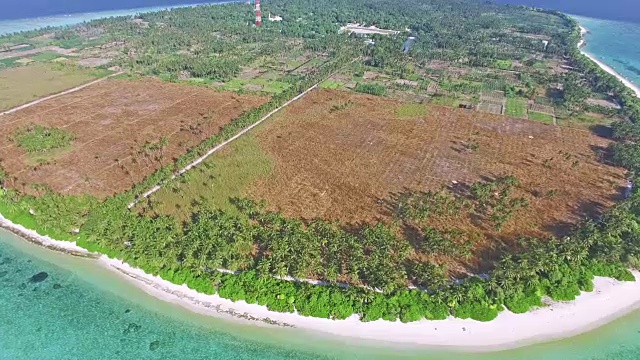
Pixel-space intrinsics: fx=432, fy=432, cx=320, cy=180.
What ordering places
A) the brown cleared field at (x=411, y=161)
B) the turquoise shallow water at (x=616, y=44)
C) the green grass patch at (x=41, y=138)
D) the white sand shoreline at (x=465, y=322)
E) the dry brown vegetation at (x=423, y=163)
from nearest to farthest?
the white sand shoreline at (x=465, y=322)
the dry brown vegetation at (x=423, y=163)
the brown cleared field at (x=411, y=161)
the green grass patch at (x=41, y=138)
the turquoise shallow water at (x=616, y=44)

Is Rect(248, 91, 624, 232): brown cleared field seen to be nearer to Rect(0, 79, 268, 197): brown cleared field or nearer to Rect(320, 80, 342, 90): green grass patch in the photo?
Rect(320, 80, 342, 90): green grass patch

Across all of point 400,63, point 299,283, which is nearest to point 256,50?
point 400,63

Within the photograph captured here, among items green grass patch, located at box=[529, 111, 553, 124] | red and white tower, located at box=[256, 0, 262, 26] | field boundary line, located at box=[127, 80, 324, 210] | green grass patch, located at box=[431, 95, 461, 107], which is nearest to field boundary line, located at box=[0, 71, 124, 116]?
field boundary line, located at box=[127, 80, 324, 210]

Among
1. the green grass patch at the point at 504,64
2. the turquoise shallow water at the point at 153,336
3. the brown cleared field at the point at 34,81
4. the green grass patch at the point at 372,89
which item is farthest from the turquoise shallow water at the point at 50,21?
the green grass patch at the point at 504,64

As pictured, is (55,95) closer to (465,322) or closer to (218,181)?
(218,181)

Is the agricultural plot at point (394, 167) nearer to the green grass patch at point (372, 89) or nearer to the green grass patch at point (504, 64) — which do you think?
the green grass patch at point (372, 89)

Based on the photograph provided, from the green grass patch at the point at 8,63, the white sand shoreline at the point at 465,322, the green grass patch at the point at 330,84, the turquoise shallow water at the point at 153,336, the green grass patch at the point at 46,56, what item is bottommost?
the turquoise shallow water at the point at 153,336

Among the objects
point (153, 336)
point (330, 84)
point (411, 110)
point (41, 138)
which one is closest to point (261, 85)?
point (330, 84)
